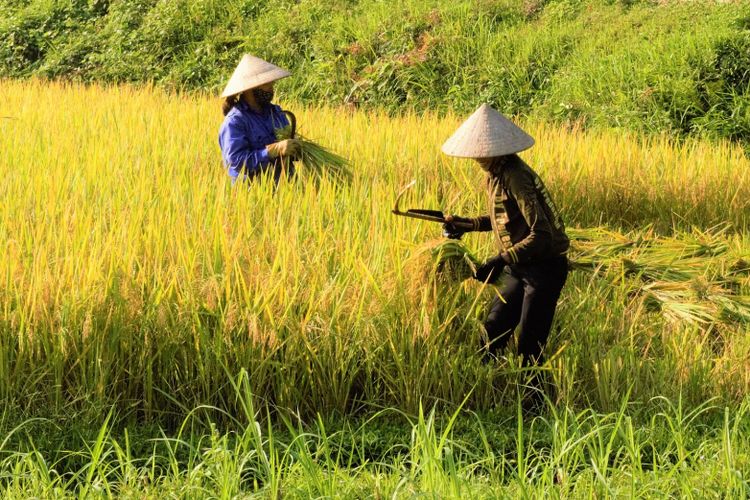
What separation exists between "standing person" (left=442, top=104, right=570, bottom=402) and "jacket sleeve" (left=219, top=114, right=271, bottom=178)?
131cm

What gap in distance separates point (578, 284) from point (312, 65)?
5.98m

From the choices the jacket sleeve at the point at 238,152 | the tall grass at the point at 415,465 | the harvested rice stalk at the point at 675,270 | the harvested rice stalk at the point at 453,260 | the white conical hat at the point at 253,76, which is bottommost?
the tall grass at the point at 415,465

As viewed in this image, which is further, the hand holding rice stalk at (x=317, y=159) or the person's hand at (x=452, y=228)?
the hand holding rice stalk at (x=317, y=159)

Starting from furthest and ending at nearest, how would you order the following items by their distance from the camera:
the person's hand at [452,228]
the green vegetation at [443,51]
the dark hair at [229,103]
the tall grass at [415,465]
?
the green vegetation at [443,51] < the dark hair at [229,103] < the person's hand at [452,228] < the tall grass at [415,465]

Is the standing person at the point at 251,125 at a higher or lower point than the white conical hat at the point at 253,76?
lower

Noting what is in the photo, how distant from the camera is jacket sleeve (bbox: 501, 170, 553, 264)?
3252 millimetres

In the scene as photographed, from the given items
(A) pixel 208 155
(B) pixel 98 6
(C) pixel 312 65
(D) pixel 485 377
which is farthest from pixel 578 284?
(B) pixel 98 6

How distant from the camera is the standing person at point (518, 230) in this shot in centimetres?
328

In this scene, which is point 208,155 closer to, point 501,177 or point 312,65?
point 501,177

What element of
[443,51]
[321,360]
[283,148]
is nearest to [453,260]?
[321,360]

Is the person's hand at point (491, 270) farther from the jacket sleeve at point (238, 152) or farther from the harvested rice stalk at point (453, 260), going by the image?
the jacket sleeve at point (238, 152)

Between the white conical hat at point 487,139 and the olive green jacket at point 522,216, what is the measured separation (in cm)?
7

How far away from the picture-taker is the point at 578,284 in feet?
13.9

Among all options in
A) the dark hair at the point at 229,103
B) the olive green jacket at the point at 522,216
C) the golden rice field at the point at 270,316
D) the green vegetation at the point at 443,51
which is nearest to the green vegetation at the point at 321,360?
the golden rice field at the point at 270,316
